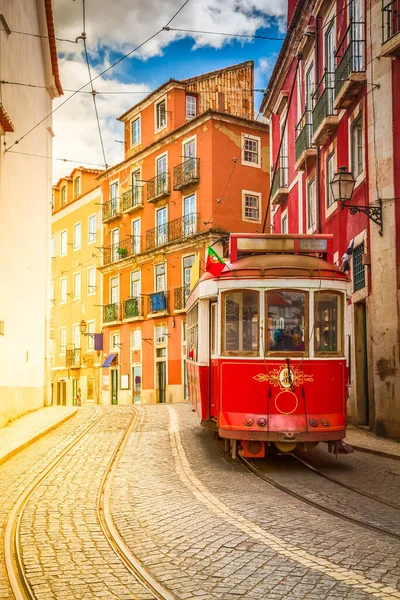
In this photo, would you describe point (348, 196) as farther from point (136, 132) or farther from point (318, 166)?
point (136, 132)

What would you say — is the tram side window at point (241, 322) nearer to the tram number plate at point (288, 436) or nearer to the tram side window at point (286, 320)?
the tram side window at point (286, 320)

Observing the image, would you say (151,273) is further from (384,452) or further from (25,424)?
(384,452)

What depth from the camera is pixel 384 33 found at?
598 inches

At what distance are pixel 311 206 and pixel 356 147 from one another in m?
4.69

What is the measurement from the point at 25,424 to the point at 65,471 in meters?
6.79

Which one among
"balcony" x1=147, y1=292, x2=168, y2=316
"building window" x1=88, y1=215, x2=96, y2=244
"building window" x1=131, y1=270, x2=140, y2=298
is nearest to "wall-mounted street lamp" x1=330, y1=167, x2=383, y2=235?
"balcony" x1=147, y1=292, x2=168, y2=316

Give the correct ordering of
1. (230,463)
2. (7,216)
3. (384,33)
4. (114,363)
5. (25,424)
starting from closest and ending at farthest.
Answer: (230,463), (384,33), (25,424), (7,216), (114,363)

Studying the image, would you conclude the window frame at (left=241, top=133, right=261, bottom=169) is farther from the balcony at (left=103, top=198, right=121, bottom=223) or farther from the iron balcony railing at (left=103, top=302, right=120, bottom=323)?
the iron balcony railing at (left=103, top=302, right=120, bottom=323)

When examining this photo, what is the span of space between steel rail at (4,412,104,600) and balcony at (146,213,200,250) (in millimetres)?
25033

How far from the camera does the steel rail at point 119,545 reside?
5.18 meters

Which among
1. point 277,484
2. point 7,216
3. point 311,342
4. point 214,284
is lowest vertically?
point 277,484

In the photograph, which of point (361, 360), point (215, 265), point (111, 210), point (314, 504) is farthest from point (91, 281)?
point (314, 504)

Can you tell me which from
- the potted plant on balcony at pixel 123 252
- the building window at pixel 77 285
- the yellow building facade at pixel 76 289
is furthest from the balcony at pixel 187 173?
the building window at pixel 77 285

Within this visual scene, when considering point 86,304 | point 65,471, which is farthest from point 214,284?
point 86,304
